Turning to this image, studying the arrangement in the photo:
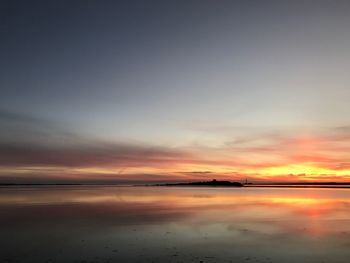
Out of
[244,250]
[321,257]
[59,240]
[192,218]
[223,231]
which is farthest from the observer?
[192,218]

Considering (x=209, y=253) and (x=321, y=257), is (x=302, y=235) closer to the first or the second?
(x=321, y=257)

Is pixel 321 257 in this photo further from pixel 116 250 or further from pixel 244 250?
pixel 116 250

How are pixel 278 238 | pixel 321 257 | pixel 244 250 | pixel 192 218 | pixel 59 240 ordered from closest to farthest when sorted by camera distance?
pixel 321 257 → pixel 244 250 → pixel 59 240 → pixel 278 238 → pixel 192 218

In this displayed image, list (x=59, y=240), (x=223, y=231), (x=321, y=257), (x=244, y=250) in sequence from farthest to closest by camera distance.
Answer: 1. (x=223, y=231)
2. (x=59, y=240)
3. (x=244, y=250)
4. (x=321, y=257)

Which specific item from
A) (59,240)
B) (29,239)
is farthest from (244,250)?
(29,239)

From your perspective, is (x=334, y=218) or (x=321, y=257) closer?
(x=321, y=257)

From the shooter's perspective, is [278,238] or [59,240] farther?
[278,238]

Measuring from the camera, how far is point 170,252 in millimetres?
16703

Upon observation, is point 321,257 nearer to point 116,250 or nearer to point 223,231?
point 223,231

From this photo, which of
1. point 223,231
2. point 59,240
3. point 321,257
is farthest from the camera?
point 223,231

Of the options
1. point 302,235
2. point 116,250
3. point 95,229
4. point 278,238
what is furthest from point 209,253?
point 95,229

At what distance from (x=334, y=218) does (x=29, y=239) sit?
24.6 m

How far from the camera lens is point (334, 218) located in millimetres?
30484

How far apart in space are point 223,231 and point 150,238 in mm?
5545
